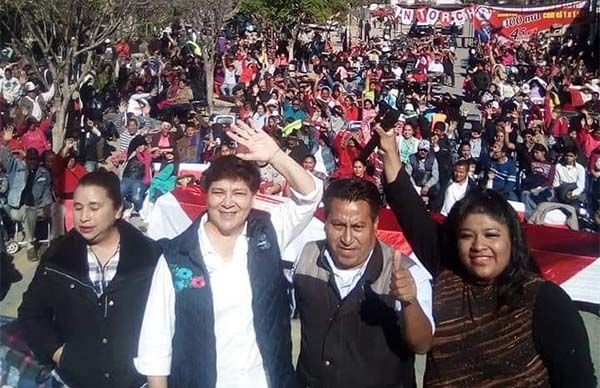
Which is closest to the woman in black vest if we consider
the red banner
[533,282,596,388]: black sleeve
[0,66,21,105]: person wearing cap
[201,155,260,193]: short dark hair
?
[201,155,260,193]: short dark hair

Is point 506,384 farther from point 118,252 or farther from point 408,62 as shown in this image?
point 408,62

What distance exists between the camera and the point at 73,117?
1425 cm

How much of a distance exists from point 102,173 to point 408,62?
2126 centimetres

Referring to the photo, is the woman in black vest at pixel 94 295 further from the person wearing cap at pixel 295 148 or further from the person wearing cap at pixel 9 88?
the person wearing cap at pixel 9 88

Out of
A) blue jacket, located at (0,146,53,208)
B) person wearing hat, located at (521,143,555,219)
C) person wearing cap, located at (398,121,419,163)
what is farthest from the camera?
person wearing cap, located at (398,121,419,163)

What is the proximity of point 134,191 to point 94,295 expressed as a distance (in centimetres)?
660

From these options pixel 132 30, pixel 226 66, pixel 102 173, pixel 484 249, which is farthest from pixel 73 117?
pixel 484 249

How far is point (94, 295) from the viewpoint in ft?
9.43

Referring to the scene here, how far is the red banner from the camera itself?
25692mm

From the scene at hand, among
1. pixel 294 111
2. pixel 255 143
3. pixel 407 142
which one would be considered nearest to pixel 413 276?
pixel 255 143

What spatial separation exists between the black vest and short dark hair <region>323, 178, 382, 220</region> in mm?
183

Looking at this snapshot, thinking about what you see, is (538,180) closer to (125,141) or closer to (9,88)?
(125,141)

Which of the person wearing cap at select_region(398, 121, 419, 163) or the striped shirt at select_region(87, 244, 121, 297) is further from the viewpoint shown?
the person wearing cap at select_region(398, 121, 419, 163)

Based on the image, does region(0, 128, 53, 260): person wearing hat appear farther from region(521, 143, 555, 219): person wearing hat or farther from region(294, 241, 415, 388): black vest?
region(294, 241, 415, 388): black vest
